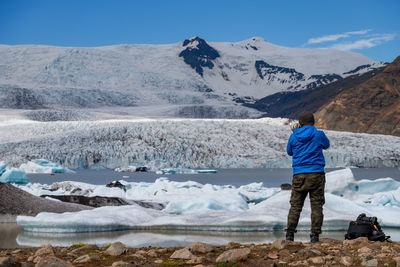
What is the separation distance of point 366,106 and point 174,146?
168 feet

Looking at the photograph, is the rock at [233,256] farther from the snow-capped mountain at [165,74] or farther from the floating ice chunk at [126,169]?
the snow-capped mountain at [165,74]

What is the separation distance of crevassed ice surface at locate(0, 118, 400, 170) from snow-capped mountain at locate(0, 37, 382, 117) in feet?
157

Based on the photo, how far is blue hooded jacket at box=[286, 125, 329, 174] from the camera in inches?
170

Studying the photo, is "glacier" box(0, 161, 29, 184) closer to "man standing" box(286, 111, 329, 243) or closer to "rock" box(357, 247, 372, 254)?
"man standing" box(286, 111, 329, 243)

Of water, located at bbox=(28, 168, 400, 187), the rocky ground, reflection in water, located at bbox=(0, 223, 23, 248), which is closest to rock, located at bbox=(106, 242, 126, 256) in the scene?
the rocky ground

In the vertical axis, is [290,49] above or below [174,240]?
above

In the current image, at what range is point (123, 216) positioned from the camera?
656 centimetres

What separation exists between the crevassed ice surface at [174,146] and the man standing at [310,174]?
2461 centimetres

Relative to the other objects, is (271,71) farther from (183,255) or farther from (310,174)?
(183,255)

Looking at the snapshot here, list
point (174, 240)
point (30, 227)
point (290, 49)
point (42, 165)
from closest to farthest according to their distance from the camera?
point (174, 240) → point (30, 227) → point (42, 165) → point (290, 49)

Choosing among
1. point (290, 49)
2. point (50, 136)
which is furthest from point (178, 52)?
point (50, 136)

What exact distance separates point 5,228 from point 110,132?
2556 cm

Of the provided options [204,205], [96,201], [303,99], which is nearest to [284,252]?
[204,205]

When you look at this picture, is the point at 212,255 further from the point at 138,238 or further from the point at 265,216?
the point at 265,216
